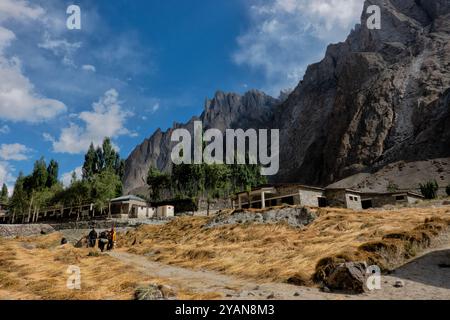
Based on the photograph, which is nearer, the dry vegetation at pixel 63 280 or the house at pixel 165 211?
the dry vegetation at pixel 63 280

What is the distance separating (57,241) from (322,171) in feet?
316

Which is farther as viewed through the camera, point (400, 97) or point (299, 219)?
point (400, 97)

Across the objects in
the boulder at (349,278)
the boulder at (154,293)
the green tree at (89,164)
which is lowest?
the boulder at (154,293)

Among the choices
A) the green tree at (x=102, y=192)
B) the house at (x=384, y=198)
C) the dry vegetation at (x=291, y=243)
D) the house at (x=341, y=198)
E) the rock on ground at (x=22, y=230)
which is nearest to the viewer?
the dry vegetation at (x=291, y=243)

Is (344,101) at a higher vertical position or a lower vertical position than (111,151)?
higher

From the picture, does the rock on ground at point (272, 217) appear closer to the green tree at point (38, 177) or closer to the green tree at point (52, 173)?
the green tree at point (38, 177)

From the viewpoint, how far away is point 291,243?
19.9 metres

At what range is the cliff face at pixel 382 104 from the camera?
308 ft

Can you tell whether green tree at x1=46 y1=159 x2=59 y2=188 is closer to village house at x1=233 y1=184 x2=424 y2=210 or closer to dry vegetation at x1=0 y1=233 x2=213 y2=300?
village house at x1=233 y1=184 x2=424 y2=210

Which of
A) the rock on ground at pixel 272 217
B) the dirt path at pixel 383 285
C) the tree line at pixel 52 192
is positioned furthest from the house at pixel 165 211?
the dirt path at pixel 383 285

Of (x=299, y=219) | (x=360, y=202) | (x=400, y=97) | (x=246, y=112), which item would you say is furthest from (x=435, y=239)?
(x=246, y=112)

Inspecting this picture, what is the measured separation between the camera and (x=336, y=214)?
25.8 meters

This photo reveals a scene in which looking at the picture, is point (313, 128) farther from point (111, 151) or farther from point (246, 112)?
point (111, 151)

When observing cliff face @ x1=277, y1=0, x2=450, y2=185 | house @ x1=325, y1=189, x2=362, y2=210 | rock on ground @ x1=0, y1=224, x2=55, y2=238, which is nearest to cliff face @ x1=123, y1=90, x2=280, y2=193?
cliff face @ x1=277, y1=0, x2=450, y2=185
